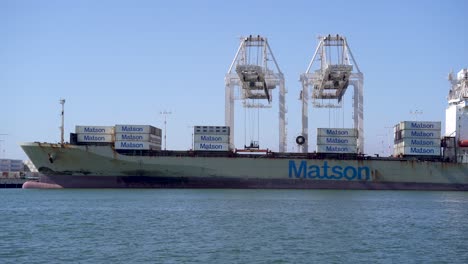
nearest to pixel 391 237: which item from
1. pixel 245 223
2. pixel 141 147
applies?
pixel 245 223

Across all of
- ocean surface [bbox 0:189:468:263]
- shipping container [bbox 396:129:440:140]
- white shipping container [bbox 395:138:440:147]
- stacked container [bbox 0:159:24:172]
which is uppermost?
shipping container [bbox 396:129:440:140]

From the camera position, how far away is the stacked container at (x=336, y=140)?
6203 cm

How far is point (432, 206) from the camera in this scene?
42812 millimetres

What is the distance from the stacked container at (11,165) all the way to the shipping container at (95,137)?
11047 cm

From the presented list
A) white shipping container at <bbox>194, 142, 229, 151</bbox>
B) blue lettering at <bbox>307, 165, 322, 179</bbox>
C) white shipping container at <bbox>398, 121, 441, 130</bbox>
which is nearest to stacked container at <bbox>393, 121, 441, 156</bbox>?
white shipping container at <bbox>398, 121, 441, 130</bbox>

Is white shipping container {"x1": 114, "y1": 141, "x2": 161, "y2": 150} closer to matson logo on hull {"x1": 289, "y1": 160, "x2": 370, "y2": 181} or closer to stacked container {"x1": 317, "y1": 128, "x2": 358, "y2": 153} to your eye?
matson logo on hull {"x1": 289, "y1": 160, "x2": 370, "y2": 181}

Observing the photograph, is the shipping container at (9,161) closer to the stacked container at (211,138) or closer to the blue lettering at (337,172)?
the stacked container at (211,138)

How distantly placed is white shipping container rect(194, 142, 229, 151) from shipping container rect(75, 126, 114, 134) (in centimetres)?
871

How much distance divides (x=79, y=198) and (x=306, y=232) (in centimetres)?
2447

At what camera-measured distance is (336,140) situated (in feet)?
204

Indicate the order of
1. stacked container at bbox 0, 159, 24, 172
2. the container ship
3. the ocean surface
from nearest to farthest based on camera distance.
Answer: the ocean surface → the container ship → stacked container at bbox 0, 159, 24, 172

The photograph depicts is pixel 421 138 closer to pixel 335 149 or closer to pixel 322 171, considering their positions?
pixel 335 149

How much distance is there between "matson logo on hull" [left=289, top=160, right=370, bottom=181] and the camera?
6094 cm

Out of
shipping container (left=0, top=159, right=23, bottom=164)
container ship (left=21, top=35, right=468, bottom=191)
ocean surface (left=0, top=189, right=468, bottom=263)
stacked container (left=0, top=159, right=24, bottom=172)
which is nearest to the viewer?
ocean surface (left=0, top=189, right=468, bottom=263)
